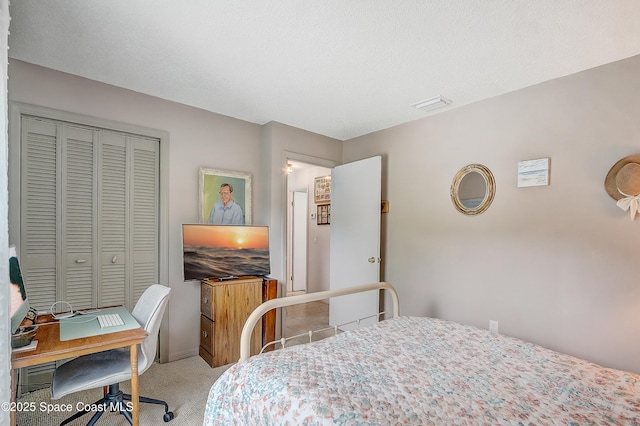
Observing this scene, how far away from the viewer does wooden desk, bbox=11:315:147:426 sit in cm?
148

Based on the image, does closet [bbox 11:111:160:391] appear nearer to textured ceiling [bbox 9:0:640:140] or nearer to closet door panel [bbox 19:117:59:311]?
closet door panel [bbox 19:117:59:311]

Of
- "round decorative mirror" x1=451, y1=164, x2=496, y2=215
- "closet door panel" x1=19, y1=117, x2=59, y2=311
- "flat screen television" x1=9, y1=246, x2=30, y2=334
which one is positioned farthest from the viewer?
"round decorative mirror" x1=451, y1=164, x2=496, y2=215

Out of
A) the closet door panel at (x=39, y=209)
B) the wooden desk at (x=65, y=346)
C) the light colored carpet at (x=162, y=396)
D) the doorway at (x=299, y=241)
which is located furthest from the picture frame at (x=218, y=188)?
the doorway at (x=299, y=241)

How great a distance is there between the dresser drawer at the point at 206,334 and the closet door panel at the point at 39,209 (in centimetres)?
120

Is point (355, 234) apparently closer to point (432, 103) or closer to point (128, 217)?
point (432, 103)

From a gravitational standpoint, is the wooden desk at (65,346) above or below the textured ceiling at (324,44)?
below

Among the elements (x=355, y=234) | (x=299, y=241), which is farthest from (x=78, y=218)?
(x=299, y=241)

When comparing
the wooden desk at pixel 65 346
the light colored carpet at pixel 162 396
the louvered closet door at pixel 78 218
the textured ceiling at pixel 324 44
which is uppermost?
the textured ceiling at pixel 324 44

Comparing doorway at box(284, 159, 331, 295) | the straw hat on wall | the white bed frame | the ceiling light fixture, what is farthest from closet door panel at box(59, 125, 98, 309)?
the straw hat on wall

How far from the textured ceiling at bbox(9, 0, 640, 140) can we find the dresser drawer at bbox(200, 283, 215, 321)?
1805 mm

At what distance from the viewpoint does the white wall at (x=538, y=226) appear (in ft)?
7.01

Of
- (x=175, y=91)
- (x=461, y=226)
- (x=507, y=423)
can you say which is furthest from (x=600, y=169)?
(x=175, y=91)

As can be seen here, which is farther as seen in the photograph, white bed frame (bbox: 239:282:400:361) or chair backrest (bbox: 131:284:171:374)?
chair backrest (bbox: 131:284:171:374)

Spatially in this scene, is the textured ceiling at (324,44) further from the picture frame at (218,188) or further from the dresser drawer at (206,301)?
the dresser drawer at (206,301)
